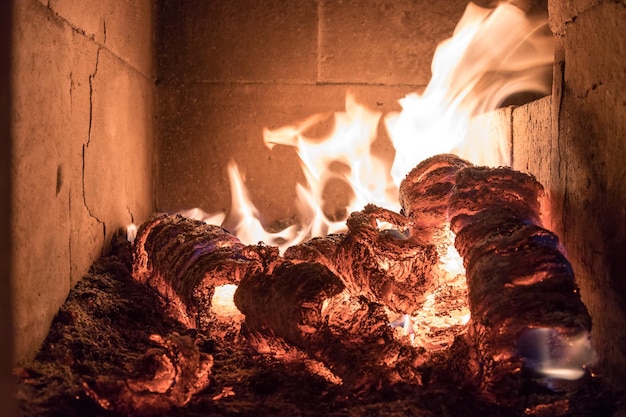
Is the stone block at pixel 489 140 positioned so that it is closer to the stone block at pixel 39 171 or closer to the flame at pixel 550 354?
the flame at pixel 550 354

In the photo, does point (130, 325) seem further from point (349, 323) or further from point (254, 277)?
point (349, 323)

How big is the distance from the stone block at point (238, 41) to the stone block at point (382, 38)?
16 cm

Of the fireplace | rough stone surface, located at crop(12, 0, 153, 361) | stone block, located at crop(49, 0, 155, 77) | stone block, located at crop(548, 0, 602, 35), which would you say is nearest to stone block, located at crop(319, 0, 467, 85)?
the fireplace

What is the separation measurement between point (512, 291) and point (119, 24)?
3.21 metres

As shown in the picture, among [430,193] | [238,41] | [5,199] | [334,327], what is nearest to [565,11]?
[430,193]

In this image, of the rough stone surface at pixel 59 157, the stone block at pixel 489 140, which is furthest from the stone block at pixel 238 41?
the stone block at pixel 489 140

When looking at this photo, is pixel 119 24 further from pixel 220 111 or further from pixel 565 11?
pixel 565 11

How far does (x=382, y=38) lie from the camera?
5.62 metres

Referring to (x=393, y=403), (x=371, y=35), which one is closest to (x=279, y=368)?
(x=393, y=403)

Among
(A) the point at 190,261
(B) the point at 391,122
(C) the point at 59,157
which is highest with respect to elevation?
(B) the point at 391,122

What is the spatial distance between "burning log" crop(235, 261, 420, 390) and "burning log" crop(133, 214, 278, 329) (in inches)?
11.3

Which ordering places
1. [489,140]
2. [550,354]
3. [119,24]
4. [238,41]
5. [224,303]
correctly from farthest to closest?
1. [238,41]
2. [489,140]
3. [119,24]
4. [224,303]
5. [550,354]

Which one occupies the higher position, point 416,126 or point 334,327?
point 416,126

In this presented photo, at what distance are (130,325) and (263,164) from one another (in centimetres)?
263
